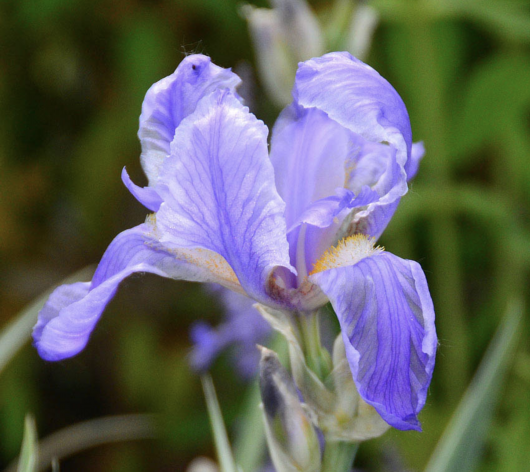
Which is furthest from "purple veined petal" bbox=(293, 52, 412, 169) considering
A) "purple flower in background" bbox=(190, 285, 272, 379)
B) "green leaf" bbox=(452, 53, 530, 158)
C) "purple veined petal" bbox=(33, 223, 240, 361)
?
"green leaf" bbox=(452, 53, 530, 158)

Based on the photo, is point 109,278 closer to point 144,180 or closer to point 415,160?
point 415,160

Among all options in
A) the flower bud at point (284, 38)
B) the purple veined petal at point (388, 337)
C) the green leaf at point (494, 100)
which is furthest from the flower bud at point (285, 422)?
Answer: the green leaf at point (494, 100)

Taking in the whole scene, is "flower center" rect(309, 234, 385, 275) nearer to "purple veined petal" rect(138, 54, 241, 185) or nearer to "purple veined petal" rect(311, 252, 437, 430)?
"purple veined petal" rect(311, 252, 437, 430)

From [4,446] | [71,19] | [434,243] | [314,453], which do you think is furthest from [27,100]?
[314,453]

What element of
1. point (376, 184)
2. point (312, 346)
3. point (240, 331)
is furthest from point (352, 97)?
point (240, 331)

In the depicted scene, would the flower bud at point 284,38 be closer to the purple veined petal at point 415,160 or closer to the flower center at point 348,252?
the purple veined petal at point 415,160
